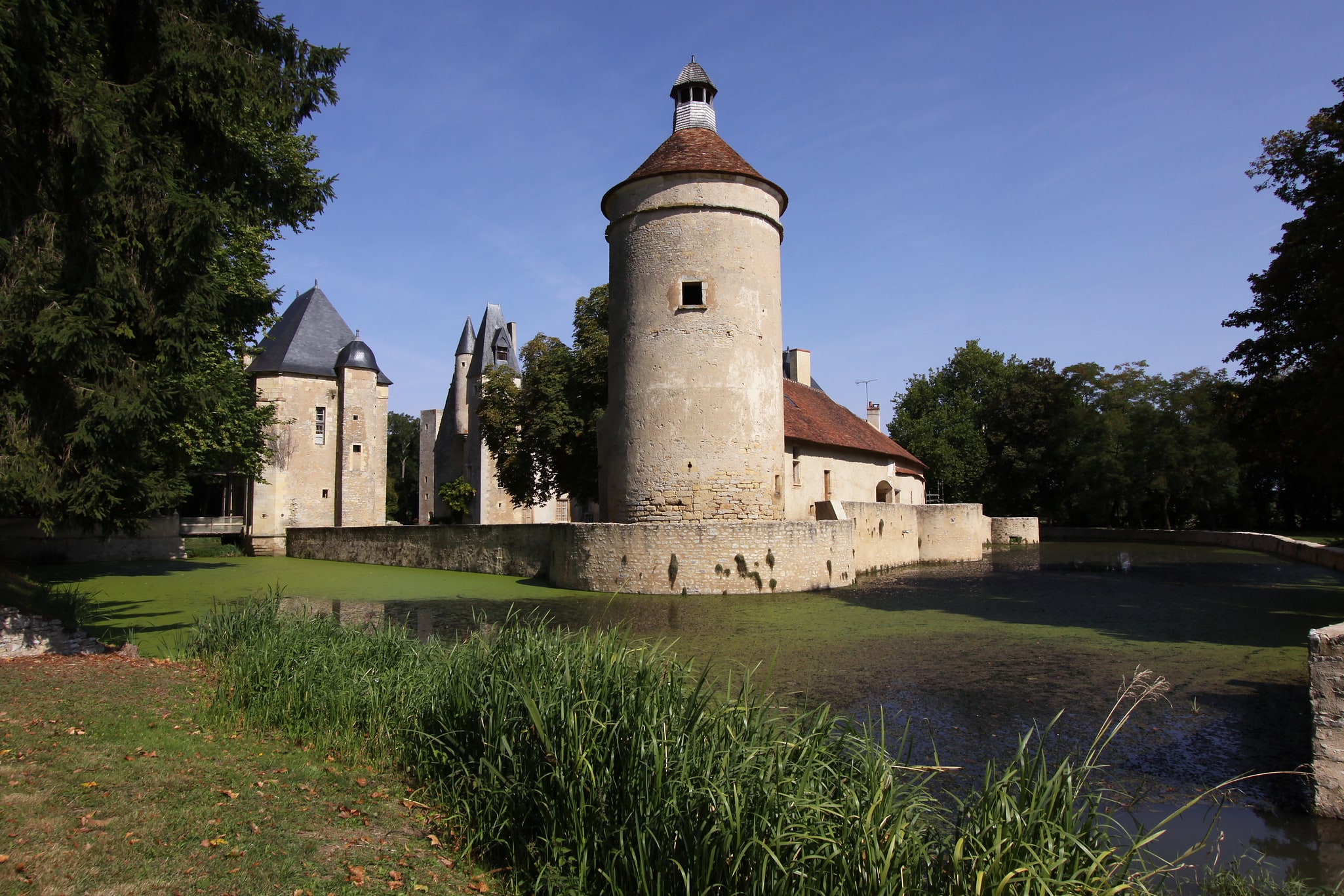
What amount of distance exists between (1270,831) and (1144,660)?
4914mm

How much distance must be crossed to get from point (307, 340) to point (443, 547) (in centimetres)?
1785

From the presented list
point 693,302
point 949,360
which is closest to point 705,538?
point 693,302

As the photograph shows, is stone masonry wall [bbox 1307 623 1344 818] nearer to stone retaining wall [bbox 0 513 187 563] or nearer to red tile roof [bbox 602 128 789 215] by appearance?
red tile roof [bbox 602 128 789 215]

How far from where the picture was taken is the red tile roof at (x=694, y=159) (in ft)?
58.0

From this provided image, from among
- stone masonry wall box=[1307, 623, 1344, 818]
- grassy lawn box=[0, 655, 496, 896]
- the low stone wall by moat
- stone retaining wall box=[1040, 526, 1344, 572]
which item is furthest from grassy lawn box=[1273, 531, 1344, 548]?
grassy lawn box=[0, 655, 496, 896]

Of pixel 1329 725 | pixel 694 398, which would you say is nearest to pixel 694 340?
pixel 694 398

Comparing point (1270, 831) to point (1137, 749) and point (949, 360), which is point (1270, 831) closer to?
point (1137, 749)

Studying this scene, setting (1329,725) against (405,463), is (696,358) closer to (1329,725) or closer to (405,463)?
(1329,725)

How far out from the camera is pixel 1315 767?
5156mm

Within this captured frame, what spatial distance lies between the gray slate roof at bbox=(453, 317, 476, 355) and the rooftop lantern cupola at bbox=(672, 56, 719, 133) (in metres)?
32.1

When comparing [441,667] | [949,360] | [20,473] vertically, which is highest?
[949,360]

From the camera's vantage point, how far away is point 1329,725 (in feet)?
16.8

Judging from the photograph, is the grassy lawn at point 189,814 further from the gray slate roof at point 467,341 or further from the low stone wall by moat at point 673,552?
the gray slate roof at point 467,341

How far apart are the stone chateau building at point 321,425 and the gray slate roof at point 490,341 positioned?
11419 mm
